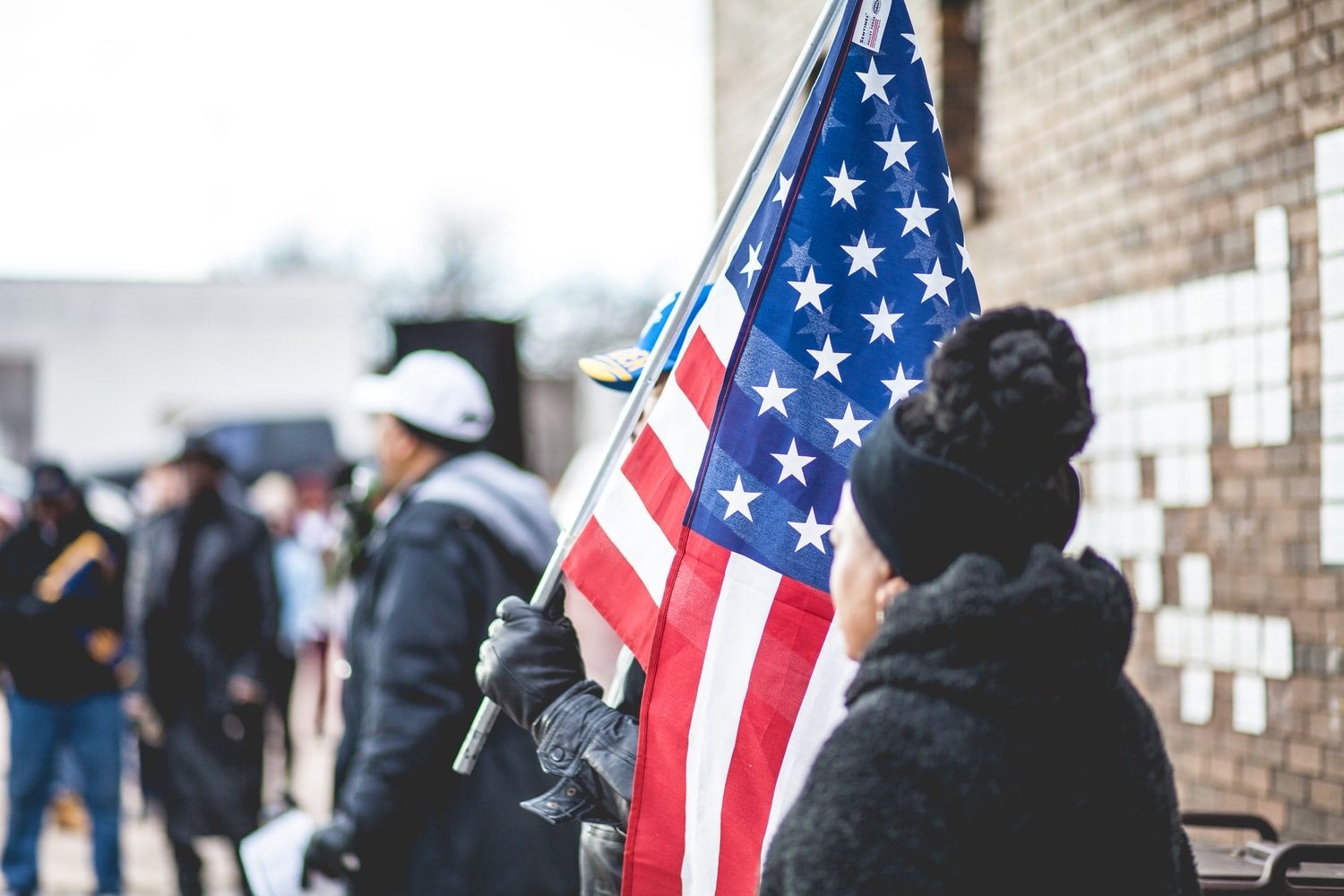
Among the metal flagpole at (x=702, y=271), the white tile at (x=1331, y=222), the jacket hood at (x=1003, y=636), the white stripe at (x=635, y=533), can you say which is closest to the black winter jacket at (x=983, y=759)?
the jacket hood at (x=1003, y=636)

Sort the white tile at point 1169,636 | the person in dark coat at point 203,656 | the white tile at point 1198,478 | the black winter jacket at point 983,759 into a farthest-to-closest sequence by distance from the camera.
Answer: the person in dark coat at point 203,656 → the white tile at point 1169,636 → the white tile at point 1198,478 → the black winter jacket at point 983,759

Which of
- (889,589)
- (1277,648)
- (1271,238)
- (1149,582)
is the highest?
(1271,238)

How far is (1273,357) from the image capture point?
3.79 m

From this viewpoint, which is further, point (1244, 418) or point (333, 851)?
point (1244, 418)

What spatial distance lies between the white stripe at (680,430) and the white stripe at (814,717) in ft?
1.32

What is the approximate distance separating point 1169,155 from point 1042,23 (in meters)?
1.05

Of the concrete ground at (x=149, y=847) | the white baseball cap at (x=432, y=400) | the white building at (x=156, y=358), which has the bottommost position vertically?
the concrete ground at (x=149, y=847)

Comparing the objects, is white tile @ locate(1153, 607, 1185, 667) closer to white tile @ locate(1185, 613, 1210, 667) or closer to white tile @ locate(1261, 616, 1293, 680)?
white tile @ locate(1185, 613, 1210, 667)

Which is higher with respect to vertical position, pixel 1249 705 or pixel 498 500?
pixel 498 500

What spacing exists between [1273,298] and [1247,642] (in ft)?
3.45

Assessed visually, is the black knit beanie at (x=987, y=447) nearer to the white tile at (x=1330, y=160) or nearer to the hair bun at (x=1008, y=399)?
the hair bun at (x=1008, y=399)

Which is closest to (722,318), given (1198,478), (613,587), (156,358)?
(613,587)

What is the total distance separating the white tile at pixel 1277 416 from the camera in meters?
3.73

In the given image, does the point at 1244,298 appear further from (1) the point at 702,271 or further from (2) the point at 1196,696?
(1) the point at 702,271
